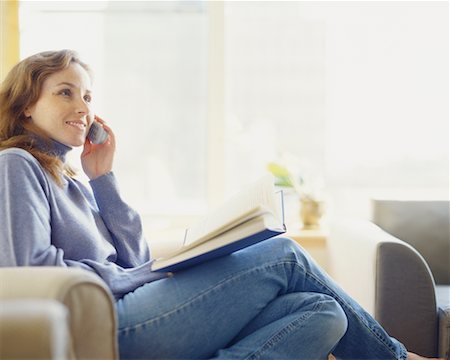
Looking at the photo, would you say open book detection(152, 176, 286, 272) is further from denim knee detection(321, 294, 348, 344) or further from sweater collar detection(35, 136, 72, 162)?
sweater collar detection(35, 136, 72, 162)

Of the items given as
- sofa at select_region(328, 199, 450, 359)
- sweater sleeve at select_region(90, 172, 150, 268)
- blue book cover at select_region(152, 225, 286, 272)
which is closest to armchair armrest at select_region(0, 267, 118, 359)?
blue book cover at select_region(152, 225, 286, 272)

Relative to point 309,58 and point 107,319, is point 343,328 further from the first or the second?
point 309,58

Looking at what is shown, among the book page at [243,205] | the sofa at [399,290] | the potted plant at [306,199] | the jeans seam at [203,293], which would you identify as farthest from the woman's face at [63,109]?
the potted plant at [306,199]


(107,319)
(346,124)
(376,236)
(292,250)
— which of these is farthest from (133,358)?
(346,124)

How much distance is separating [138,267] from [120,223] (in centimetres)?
27

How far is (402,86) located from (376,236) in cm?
126

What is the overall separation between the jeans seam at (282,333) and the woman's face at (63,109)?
73 cm

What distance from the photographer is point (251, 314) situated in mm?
1536

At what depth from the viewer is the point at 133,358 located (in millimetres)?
1357

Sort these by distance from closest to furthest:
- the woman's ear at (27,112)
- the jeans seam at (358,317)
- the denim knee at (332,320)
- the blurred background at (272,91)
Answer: the denim knee at (332,320), the jeans seam at (358,317), the woman's ear at (27,112), the blurred background at (272,91)

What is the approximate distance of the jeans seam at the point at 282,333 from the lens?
4.81 ft

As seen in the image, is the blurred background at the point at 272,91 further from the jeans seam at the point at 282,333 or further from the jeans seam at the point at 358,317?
the jeans seam at the point at 282,333

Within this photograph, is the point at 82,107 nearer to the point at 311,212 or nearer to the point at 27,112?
the point at 27,112

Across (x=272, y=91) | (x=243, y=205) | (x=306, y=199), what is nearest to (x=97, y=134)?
(x=243, y=205)
